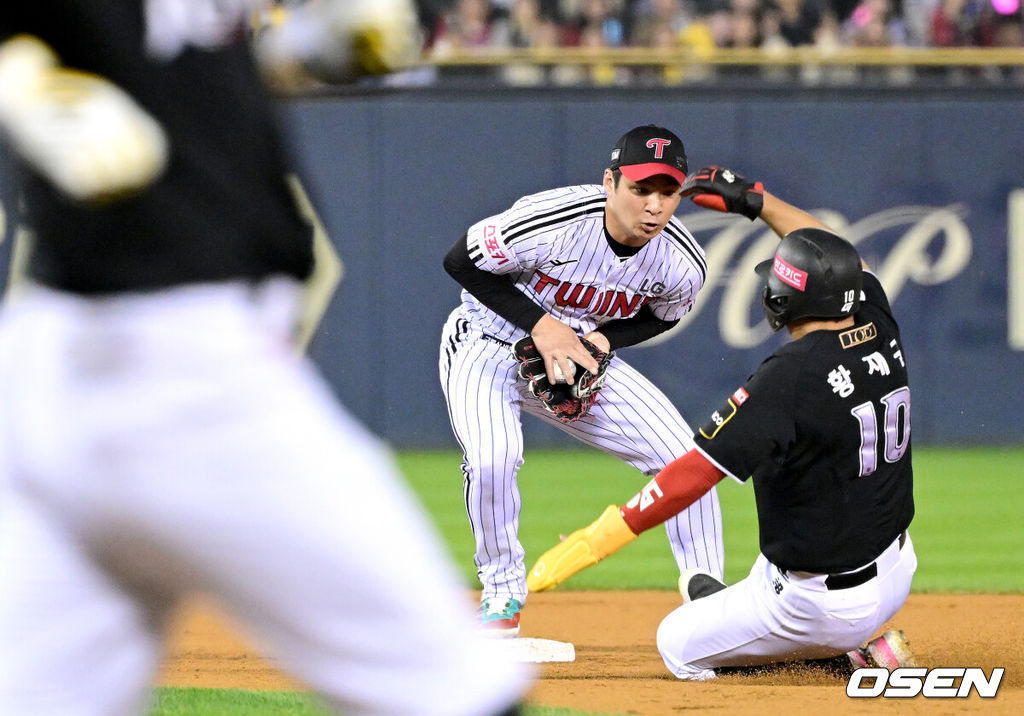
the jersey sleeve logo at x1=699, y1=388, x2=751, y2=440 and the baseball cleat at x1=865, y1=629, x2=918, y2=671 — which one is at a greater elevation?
the jersey sleeve logo at x1=699, y1=388, x2=751, y2=440

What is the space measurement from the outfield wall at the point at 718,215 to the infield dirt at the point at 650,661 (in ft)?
16.6

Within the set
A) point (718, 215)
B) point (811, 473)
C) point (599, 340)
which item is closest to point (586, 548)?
point (811, 473)

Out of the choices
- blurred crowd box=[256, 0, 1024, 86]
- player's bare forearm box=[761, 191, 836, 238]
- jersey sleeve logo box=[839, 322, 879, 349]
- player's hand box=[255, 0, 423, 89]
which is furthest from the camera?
blurred crowd box=[256, 0, 1024, 86]

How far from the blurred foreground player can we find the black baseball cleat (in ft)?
10.6

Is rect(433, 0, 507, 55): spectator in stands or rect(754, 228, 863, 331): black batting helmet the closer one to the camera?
rect(754, 228, 863, 331): black batting helmet

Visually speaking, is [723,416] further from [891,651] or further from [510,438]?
[510,438]

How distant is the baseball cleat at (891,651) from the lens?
183 inches

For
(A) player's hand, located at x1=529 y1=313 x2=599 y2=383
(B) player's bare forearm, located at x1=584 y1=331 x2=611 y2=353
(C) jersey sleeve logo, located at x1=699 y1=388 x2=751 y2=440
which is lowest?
(B) player's bare forearm, located at x1=584 y1=331 x2=611 y2=353

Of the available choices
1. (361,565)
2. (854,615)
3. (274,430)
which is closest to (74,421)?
(274,430)

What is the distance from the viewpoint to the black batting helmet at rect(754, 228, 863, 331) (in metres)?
4.25

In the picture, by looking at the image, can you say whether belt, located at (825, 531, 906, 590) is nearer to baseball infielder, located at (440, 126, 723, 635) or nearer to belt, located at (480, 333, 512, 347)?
baseball infielder, located at (440, 126, 723, 635)

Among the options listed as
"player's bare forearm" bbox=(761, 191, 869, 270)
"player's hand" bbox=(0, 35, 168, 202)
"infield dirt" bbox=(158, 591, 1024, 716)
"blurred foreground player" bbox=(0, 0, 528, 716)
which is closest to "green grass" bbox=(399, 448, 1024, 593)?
"infield dirt" bbox=(158, 591, 1024, 716)

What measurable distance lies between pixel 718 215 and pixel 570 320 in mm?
6212

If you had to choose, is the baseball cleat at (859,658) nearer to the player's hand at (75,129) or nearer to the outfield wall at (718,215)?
the player's hand at (75,129)
